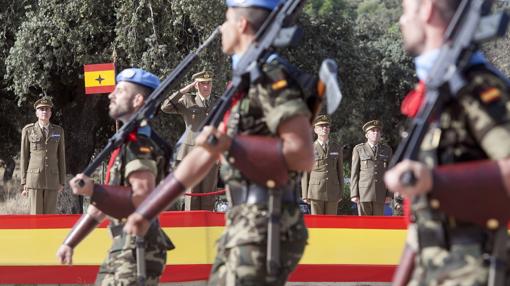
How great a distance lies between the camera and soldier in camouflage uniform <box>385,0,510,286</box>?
3.26 meters

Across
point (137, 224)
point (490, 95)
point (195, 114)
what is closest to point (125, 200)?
point (137, 224)

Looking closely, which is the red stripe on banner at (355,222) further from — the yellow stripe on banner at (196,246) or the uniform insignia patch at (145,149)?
the uniform insignia patch at (145,149)

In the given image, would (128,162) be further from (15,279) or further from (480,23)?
(15,279)

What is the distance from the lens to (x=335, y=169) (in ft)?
49.5

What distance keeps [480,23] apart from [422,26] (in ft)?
0.78

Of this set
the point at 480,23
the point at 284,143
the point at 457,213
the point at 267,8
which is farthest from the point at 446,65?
the point at 267,8

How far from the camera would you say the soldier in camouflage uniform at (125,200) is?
5461 millimetres

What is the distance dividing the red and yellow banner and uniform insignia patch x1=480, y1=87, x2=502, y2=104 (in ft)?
18.7

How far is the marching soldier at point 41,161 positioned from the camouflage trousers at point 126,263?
8.82 meters

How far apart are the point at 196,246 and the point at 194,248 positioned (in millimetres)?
28

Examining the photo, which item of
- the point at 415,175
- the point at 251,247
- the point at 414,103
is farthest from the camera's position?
the point at 251,247

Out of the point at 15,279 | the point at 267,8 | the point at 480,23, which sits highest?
the point at 267,8

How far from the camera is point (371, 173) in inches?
585

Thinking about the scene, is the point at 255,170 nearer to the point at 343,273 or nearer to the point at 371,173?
the point at 343,273
